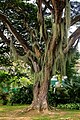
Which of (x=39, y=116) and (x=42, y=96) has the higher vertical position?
(x=42, y=96)

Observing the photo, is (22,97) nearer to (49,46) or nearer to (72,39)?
(49,46)

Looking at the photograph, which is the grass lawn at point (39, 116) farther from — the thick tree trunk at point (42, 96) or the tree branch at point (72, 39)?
the tree branch at point (72, 39)

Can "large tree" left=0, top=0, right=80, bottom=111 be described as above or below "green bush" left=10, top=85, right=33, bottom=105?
above

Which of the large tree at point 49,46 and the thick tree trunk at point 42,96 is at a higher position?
the large tree at point 49,46

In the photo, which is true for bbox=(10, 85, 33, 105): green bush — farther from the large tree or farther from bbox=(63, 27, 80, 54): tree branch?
bbox=(63, 27, 80, 54): tree branch

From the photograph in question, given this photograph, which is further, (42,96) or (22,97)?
(22,97)

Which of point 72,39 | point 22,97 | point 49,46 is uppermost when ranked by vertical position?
point 72,39

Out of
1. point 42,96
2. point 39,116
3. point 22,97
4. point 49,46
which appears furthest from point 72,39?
point 22,97

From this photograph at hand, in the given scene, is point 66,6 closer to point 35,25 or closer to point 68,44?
point 68,44

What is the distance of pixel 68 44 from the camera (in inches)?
398

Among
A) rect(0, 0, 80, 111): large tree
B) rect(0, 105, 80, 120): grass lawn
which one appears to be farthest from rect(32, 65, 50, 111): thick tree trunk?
rect(0, 105, 80, 120): grass lawn

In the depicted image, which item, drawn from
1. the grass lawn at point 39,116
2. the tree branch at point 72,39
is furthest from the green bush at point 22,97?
the tree branch at point 72,39

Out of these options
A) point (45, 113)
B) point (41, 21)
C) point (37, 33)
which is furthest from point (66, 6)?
point (45, 113)

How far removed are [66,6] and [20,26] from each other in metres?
4.44
